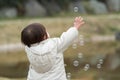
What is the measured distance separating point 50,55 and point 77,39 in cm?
706

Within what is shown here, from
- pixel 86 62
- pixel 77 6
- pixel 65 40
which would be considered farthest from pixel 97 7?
pixel 65 40

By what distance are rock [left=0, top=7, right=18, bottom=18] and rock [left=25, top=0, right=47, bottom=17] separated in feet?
1.10

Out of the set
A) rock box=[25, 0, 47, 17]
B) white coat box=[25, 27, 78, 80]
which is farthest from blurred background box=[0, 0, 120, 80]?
white coat box=[25, 27, 78, 80]

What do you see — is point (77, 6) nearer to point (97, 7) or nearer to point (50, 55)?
point (97, 7)

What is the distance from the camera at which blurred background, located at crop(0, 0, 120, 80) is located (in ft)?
28.0

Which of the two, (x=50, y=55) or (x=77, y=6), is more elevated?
(x=50, y=55)

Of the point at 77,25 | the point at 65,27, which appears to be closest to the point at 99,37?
the point at 65,27

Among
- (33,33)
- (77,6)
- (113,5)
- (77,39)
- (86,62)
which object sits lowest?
(113,5)

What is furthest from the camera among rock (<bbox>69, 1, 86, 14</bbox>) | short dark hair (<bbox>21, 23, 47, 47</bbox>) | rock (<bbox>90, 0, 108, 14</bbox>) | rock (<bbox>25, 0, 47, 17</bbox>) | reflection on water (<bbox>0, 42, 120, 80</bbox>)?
rock (<bbox>90, 0, 108, 14</bbox>)

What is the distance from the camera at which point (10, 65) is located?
9211 millimetres

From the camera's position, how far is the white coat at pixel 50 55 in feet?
10.1

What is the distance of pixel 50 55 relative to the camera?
308 centimetres

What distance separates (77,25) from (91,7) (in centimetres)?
1130

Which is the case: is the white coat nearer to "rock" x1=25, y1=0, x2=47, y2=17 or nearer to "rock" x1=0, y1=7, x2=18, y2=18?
"rock" x1=0, y1=7, x2=18, y2=18
